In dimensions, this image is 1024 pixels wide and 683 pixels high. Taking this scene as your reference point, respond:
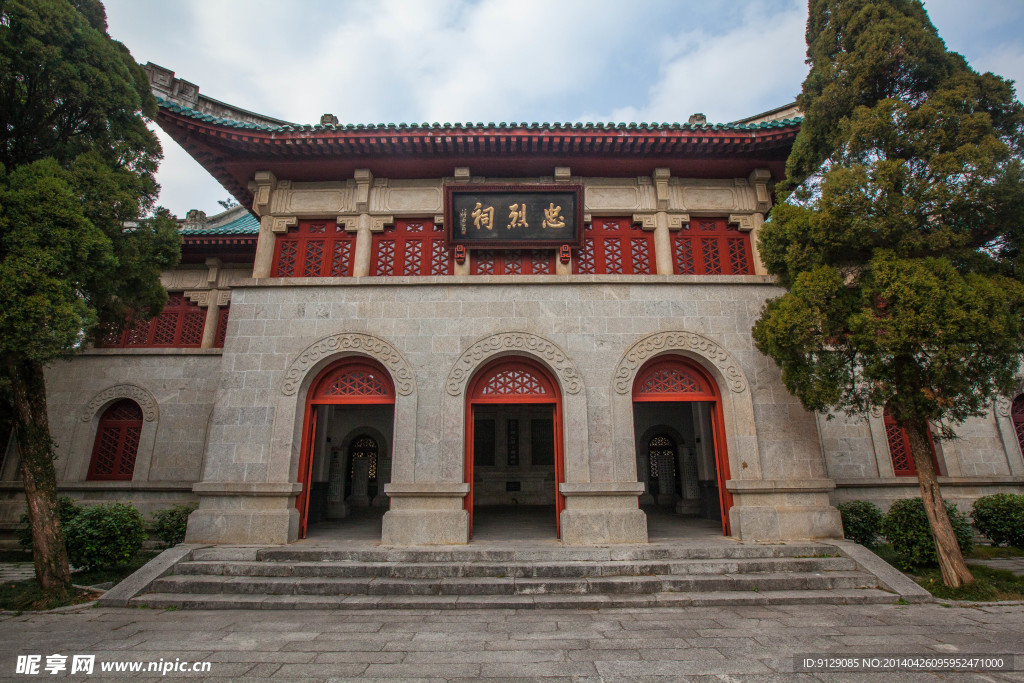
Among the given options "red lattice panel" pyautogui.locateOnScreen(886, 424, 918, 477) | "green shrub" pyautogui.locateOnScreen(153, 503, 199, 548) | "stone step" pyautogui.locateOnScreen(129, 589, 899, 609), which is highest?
"red lattice panel" pyautogui.locateOnScreen(886, 424, 918, 477)

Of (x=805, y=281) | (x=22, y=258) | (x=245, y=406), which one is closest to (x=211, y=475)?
(x=245, y=406)

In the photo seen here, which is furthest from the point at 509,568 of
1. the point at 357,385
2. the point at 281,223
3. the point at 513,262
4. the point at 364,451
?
the point at 364,451

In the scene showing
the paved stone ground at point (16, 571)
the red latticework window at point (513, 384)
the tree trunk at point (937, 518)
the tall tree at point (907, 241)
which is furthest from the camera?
the red latticework window at point (513, 384)

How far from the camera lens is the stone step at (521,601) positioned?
5832mm

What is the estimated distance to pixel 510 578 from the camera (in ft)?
21.1

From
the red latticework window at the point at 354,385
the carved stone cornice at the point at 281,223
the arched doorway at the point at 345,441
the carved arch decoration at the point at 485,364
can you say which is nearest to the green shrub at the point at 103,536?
the arched doorway at the point at 345,441

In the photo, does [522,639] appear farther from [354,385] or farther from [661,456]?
[661,456]

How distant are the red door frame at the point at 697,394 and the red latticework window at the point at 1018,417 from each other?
292 inches

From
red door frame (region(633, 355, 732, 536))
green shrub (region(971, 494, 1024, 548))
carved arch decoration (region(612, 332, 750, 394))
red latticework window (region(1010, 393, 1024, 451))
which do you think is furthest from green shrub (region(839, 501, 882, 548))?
red latticework window (region(1010, 393, 1024, 451))

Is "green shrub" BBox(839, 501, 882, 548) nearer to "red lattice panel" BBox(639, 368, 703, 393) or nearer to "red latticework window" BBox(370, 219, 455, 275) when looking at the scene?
"red lattice panel" BBox(639, 368, 703, 393)

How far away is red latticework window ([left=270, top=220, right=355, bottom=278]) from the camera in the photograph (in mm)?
9227

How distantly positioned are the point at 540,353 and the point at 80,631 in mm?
6616

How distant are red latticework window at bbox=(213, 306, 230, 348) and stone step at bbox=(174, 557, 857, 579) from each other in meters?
6.57

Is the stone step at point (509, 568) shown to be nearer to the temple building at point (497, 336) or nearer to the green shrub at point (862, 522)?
the temple building at point (497, 336)
